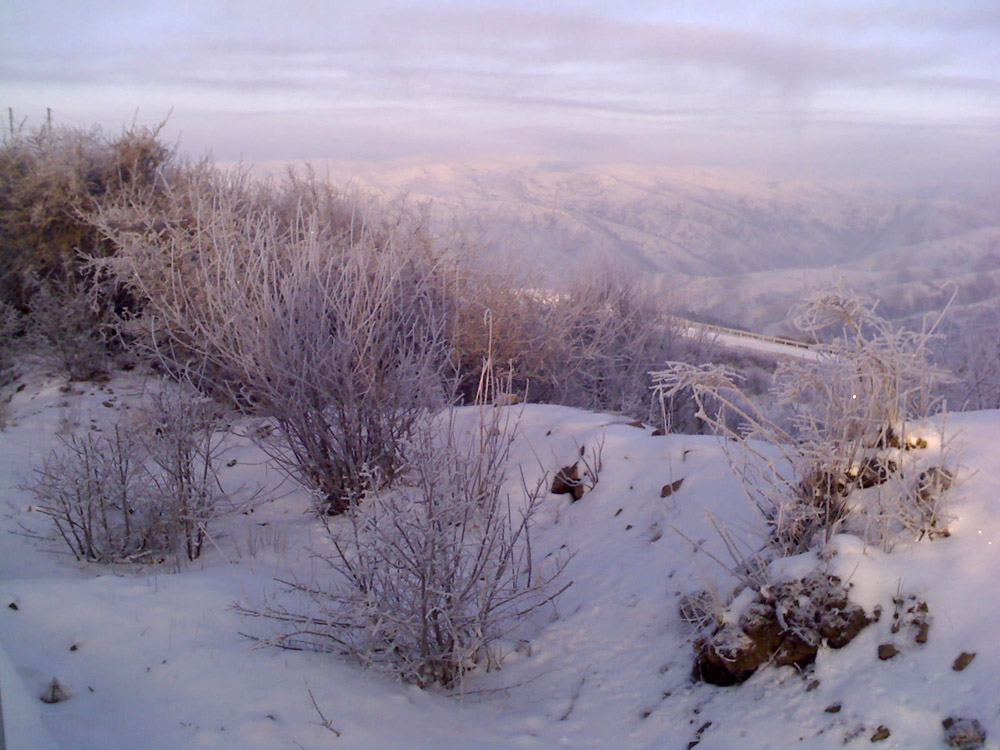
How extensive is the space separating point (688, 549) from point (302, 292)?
3176mm

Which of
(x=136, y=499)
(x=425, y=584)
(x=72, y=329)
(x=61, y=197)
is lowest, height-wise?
(x=136, y=499)

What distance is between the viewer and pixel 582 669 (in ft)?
12.6

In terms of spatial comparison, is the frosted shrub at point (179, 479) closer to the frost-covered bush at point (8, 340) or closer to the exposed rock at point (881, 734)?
the exposed rock at point (881, 734)

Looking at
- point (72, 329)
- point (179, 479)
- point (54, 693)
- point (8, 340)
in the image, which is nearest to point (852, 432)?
point (54, 693)

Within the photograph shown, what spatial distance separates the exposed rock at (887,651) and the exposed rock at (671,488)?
2.02m

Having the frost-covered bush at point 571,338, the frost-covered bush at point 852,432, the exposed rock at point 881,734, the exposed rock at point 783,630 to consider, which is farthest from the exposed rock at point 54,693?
the frost-covered bush at point 571,338

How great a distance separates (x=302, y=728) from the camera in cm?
321

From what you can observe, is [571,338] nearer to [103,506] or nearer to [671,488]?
[671,488]

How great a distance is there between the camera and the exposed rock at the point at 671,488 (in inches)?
203

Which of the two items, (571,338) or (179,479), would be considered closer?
(179,479)

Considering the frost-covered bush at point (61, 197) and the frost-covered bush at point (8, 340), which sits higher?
the frost-covered bush at point (61, 197)

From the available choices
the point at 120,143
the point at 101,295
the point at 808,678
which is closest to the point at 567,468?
the point at 808,678

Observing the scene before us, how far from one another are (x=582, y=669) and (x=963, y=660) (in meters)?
1.61

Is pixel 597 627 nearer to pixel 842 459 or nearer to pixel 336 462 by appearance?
pixel 842 459
